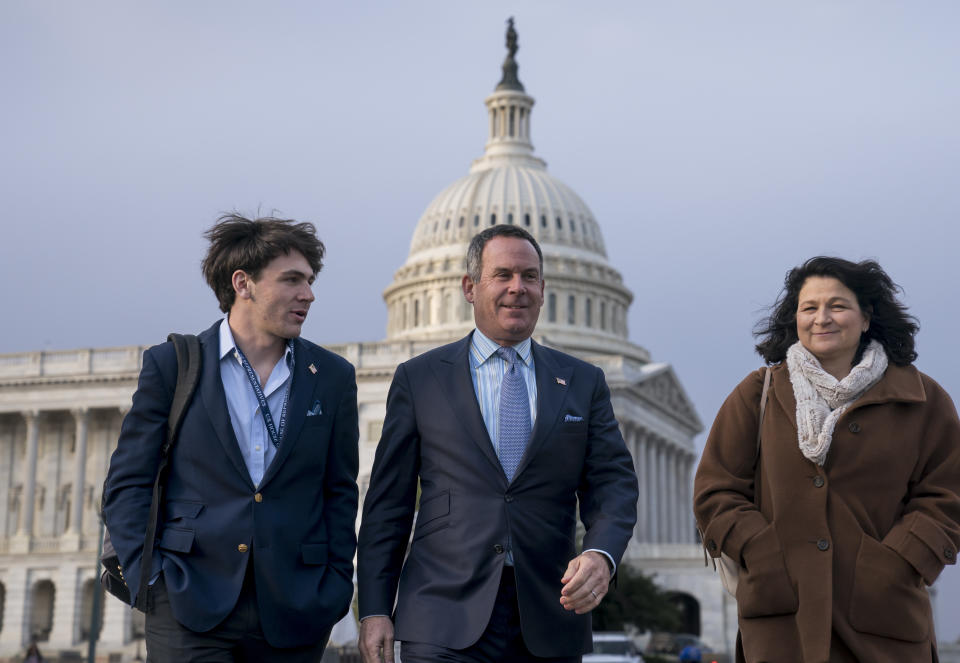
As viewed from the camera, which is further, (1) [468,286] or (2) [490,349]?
(1) [468,286]

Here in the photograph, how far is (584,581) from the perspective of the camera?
7.86m

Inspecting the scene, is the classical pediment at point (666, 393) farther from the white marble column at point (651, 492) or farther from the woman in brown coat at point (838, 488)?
the woman in brown coat at point (838, 488)

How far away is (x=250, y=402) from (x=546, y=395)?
5.42 ft

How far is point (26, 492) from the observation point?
82312mm

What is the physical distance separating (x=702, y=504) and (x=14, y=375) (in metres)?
79.3

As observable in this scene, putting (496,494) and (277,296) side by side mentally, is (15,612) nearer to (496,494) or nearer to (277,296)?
(277,296)

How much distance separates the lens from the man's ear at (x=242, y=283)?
28.6 feet

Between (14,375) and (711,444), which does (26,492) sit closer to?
(14,375)

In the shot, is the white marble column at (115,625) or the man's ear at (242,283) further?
the white marble column at (115,625)

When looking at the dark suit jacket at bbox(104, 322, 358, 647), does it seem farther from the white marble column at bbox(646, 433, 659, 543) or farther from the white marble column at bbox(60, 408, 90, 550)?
the white marble column at bbox(646, 433, 659, 543)

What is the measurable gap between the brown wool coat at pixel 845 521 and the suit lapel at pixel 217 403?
2.65 meters

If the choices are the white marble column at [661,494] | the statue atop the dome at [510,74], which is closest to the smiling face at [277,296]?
the white marble column at [661,494]

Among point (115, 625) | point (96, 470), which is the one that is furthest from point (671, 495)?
point (115, 625)

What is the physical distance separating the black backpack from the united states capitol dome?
9229 cm
